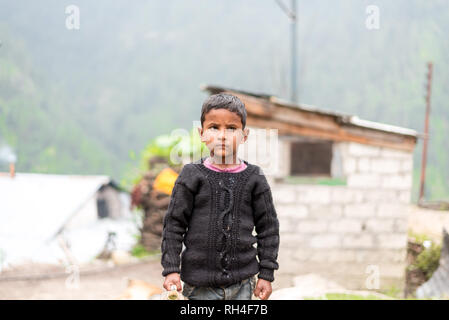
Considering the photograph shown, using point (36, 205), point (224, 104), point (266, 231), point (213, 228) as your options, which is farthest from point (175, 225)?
point (36, 205)

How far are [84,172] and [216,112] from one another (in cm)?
4165

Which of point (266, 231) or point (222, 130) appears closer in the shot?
point (222, 130)

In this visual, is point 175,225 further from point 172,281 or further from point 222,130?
point 222,130

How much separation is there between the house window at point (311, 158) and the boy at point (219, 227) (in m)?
7.98

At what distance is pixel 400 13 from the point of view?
136ft

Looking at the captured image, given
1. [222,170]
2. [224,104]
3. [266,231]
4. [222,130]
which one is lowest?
[266,231]

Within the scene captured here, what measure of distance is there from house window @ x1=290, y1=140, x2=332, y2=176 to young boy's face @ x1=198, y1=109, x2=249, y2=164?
8121 mm

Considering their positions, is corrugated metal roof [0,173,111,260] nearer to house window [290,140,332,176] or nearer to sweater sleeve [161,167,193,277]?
house window [290,140,332,176]

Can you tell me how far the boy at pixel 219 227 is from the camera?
6.08 feet

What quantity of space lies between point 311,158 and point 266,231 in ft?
27.4

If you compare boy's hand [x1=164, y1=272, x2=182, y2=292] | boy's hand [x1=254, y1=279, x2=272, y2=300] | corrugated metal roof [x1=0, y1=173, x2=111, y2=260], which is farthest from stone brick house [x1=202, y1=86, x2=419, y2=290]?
corrugated metal roof [x1=0, y1=173, x2=111, y2=260]

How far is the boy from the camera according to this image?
6.08 ft

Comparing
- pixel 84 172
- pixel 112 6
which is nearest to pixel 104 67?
pixel 112 6

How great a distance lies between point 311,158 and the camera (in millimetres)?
10031
